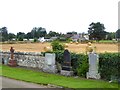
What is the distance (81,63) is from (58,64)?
2458 millimetres

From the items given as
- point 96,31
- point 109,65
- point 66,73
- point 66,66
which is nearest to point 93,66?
point 109,65

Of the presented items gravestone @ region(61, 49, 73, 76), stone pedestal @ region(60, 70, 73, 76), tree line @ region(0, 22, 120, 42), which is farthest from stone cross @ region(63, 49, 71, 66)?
tree line @ region(0, 22, 120, 42)

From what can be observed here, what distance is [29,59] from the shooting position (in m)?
23.9

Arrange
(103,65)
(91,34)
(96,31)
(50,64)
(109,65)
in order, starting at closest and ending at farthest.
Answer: (109,65) < (103,65) < (50,64) < (96,31) < (91,34)

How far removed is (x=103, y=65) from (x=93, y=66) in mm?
585

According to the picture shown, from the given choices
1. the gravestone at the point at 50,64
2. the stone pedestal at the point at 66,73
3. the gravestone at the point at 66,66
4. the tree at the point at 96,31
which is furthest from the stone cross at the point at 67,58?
the tree at the point at 96,31

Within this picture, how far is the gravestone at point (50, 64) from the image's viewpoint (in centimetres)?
2034

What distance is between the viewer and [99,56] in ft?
56.6

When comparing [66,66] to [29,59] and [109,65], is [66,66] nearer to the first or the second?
[109,65]

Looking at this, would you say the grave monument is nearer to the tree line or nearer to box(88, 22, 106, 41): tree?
the tree line

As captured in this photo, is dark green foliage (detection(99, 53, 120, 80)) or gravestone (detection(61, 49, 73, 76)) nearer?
dark green foliage (detection(99, 53, 120, 80))

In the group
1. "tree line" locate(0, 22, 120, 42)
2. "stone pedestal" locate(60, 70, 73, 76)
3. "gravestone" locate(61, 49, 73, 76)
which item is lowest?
"stone pedestal" locate(60, 70, 73, 76)

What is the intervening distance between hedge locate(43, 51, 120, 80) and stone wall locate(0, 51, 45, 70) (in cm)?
363

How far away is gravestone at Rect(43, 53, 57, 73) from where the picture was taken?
20344 millimetres
